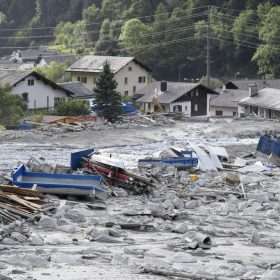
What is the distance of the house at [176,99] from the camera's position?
4372cm

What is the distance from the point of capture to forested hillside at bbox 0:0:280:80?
58094mm

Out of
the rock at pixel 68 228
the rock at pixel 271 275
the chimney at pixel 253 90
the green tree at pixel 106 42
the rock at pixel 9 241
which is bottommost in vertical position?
the rock at pixel 271 275

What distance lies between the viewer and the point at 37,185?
1761 cm

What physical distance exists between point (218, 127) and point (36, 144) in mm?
9430

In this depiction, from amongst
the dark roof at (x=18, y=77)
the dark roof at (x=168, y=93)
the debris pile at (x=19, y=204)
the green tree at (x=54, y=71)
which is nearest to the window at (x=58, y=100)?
the dark roof at (x=18, y=77)

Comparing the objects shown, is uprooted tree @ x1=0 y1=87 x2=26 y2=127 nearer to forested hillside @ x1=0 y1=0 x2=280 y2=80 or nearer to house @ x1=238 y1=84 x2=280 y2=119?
house @ x1=238 y1=84 x2=280 y2=119

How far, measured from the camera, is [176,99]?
144 ft

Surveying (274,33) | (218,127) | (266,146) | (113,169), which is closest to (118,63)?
(274,33)

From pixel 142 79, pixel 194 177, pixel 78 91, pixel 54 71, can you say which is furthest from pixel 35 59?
pixel 194 177

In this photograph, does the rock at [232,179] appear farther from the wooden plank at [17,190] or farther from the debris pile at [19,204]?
the wooden plank at [17,190]

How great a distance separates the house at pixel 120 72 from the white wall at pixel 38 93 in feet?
23.9

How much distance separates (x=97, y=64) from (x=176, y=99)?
8334mm

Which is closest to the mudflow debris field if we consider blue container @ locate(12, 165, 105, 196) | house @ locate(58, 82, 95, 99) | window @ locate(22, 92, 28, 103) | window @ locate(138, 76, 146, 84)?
blue container @ locate(12, 165, 105, 196)

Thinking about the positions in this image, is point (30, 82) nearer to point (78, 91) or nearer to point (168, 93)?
point (78, 91)
